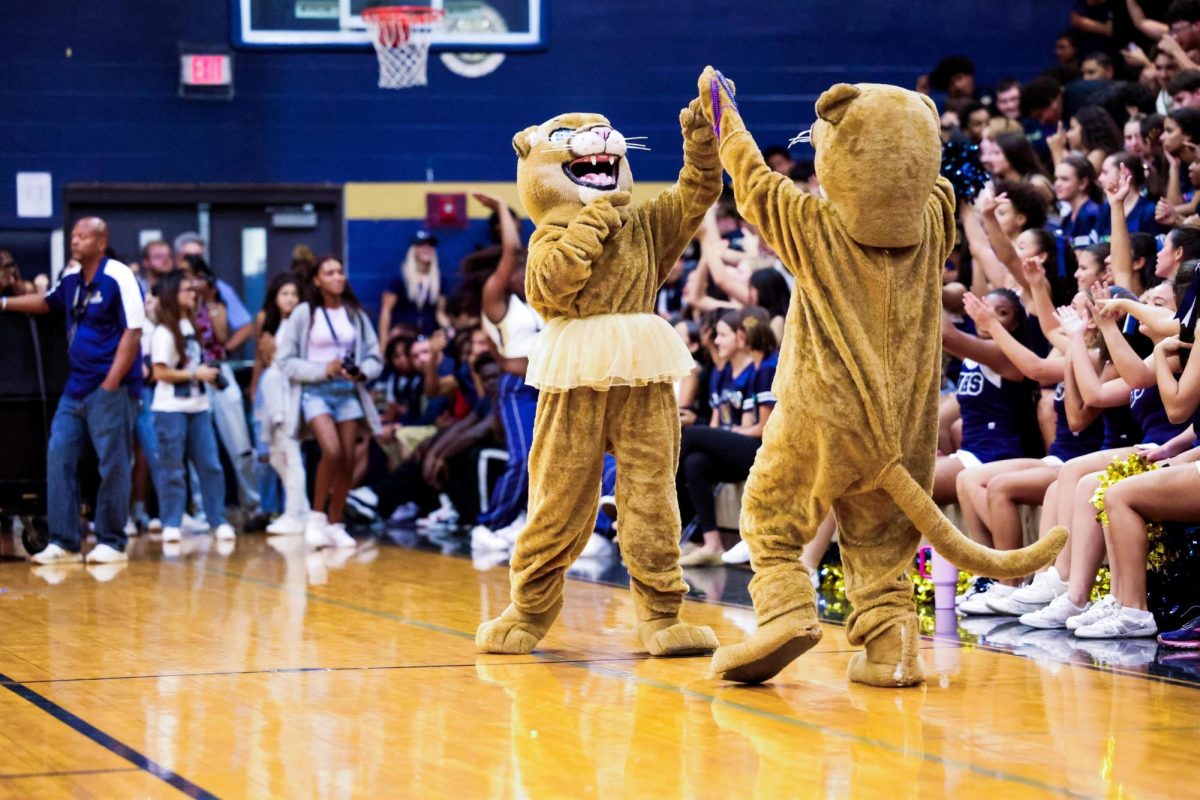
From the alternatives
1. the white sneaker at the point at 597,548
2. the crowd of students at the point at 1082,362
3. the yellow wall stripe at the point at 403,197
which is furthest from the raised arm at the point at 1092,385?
the yellow wall stripe at the point at 403,197

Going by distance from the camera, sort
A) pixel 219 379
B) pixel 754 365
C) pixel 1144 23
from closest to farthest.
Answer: pixel 754 365 → pixel 219 379 → pixel 1144 23

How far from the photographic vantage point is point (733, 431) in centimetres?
761

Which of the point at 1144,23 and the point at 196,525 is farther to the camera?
the point at 1144,23

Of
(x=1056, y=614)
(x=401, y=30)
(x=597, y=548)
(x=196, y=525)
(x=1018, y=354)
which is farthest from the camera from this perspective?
(x=401, y=30)

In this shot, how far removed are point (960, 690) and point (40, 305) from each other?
5.33m

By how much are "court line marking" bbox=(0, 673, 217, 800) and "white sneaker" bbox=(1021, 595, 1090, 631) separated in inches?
121

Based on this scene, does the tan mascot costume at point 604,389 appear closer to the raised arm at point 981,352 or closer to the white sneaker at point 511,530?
the raised arm at point 981,352

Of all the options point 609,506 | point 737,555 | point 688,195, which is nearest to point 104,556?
point 609,506

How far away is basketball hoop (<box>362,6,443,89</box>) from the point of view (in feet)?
33.2

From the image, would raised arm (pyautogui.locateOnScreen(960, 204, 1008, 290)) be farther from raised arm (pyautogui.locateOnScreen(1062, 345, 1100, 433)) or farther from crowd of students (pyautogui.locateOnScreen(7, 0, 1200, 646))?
raised arm (pyautogui.locateOnScreen(1062, 345, 1100, 433))

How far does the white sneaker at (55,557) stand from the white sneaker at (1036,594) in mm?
4516

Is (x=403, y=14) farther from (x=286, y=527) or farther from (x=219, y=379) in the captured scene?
(x=286, y=527)

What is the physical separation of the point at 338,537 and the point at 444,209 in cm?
394

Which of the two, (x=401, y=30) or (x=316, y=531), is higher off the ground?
(x=401, y=30)
